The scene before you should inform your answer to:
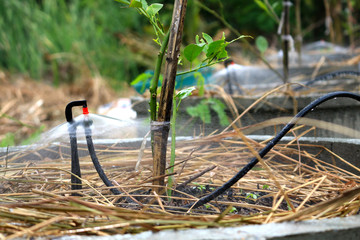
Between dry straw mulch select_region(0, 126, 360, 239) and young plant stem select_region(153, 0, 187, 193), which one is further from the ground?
young plant stem select_region(153, 0, 187, 193)

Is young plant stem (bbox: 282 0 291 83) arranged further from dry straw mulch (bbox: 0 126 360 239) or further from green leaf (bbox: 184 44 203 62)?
green leaf (bbox: 184 44 203 62)

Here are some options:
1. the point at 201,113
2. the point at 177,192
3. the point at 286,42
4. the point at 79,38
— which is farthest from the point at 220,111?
the point at 79,38

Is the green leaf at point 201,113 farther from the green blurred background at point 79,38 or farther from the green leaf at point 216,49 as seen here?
the green blurred background at point 79,38

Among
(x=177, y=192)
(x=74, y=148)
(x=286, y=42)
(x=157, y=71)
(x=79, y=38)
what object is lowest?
(x=177, y=192)

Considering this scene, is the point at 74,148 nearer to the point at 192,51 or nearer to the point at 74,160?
the point at 74,160

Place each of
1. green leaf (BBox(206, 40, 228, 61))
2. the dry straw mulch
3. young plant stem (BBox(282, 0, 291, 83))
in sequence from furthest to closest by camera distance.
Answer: young plant stem (BBox(282, 0, 291, 83)) < green leaf (BBox(206, 40, 228, 61)) < the dry straw mulch

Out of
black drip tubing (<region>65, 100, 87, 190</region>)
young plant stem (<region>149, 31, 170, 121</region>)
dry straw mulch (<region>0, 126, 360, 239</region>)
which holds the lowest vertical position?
dry straw mulch (<region>0, 126, 360, 239</region>)

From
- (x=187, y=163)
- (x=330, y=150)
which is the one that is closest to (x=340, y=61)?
(x=330, y=150)

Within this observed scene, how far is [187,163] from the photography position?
98 centimetres

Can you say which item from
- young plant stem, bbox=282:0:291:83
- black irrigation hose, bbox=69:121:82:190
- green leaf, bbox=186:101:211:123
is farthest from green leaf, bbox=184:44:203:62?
young plant stem, bbox=282:0:291:83

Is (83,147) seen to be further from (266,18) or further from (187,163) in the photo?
(266,18)

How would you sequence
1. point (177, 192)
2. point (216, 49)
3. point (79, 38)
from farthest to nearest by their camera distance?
point (79, 38)
point (177, 192)
point (216, 49)

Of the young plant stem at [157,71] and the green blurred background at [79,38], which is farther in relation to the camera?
the green blurred background at [79,38]

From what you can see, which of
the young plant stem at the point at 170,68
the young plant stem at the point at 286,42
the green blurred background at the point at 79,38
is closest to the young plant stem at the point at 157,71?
the young plant stem at the point at 170,68
